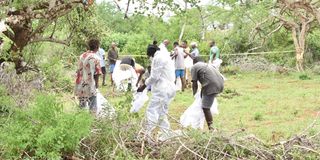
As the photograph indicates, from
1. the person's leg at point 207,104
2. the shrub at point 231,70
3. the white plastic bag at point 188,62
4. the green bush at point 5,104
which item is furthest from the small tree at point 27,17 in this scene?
the shrub at point 231,70

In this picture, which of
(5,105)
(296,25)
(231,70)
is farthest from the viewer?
(231,70)

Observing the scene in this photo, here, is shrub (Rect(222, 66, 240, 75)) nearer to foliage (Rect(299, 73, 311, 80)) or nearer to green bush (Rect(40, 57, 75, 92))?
foliage (Rect(299, 73, 311, 80))

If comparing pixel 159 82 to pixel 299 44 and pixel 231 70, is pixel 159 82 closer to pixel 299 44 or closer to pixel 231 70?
pixel 299 44

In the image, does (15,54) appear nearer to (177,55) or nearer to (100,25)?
(100,25)

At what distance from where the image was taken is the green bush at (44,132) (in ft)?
18.7

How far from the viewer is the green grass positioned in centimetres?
1020

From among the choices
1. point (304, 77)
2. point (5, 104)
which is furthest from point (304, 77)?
point (5, 104)

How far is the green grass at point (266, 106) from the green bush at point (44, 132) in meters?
2.07

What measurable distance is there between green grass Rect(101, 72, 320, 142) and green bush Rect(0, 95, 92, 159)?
207cm

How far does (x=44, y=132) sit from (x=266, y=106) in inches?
344

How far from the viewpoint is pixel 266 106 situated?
45.0 ft

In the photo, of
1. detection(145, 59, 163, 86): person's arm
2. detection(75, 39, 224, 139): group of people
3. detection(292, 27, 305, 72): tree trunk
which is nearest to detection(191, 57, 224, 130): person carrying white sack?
detection(75, 39, 224, 139): group of people

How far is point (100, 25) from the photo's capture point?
10.8 meters

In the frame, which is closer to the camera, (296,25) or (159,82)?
(159,82)
